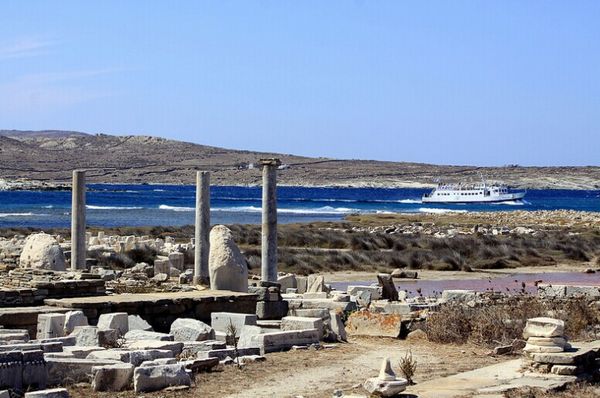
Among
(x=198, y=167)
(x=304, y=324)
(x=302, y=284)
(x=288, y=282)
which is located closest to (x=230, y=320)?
(x=304, y=324)

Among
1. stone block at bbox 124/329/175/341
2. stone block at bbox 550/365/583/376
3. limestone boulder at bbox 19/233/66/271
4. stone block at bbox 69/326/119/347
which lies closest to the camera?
stone block at bbox 550/365/583/376

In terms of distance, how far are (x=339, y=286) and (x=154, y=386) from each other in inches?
667

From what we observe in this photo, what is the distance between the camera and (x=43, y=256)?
20.9m

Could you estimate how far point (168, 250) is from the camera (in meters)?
32.9

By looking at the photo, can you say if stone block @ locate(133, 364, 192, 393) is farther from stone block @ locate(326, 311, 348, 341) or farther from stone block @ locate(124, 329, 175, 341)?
stone block @ locate(326, 311, 348, 341)

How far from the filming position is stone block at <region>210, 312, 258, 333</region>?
1638 centimetres

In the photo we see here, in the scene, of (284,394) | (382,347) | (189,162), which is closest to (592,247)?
(382,347)

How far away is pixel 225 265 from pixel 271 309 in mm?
1262

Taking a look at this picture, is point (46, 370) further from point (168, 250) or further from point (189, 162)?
point (189, 162)

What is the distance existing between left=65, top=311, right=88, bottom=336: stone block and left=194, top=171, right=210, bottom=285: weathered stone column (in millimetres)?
7034

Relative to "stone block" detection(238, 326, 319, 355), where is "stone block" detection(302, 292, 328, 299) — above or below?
below

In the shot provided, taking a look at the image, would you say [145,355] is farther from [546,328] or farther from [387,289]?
[387,289]

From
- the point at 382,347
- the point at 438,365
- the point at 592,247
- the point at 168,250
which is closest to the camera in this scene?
the point at 438,365

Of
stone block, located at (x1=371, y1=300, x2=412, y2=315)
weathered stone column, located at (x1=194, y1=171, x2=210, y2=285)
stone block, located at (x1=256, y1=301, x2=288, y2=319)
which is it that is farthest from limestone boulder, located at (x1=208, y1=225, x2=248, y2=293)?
weathered stone column, located at (x1=194, y1=171, x2=210, y2=285)
